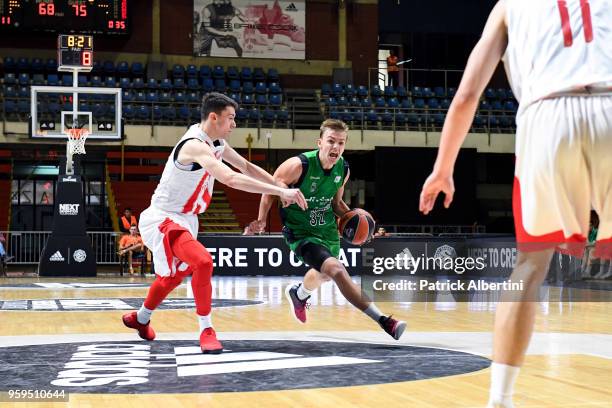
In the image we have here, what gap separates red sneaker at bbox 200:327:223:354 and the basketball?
5.76 ft

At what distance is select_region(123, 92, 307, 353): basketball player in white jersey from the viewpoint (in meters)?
5.95

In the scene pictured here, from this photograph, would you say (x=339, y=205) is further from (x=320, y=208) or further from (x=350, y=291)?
(x=350, y=291)

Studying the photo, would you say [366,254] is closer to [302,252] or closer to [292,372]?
[302,252]

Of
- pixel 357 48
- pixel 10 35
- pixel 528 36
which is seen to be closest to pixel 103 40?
pixel 10 35

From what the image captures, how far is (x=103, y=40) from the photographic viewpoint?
29172 millimetres

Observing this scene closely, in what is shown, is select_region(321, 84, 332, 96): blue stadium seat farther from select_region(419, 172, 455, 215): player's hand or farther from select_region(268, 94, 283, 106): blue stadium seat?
select_region(419, 172, 455, 215): player's hand

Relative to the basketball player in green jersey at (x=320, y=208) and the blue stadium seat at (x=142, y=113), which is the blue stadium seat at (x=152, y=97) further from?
the basketball player in green jersey at (x=320, y=208)

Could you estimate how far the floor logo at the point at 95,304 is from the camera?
33.6ft

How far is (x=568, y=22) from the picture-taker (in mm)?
2822

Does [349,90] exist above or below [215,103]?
above

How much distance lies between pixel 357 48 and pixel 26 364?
27347 millimetres

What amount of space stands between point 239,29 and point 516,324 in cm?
2792

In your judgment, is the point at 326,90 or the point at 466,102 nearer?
the point at 466,102

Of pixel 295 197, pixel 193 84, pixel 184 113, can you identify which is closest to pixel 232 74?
pixel 193 84
